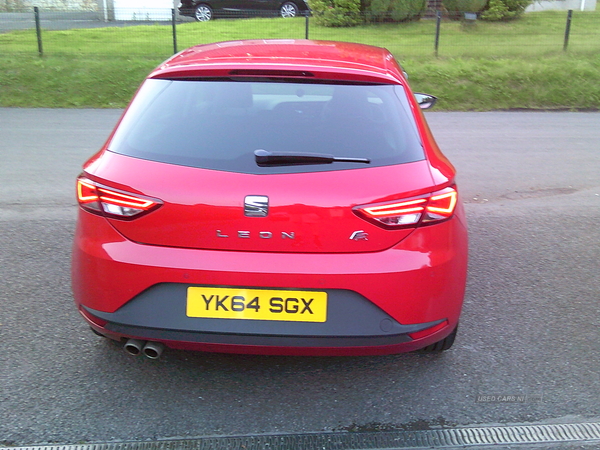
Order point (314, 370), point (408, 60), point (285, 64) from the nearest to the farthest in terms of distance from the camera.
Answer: point (285, 64)
point (314, 370)
point (408, 60)

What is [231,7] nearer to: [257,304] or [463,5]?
[463,5]

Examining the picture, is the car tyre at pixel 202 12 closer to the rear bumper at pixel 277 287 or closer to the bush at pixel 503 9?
the bush at pixel 503 9

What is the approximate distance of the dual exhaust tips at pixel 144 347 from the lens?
110 inches

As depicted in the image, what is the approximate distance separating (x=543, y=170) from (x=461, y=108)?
5.54 metres

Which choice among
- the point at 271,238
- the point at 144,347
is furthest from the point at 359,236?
the point at 144,347

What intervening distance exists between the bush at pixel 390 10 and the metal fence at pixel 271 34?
22 centimetres

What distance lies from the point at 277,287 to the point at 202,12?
22160 mm

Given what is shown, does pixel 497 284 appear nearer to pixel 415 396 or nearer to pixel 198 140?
pixel 415 396

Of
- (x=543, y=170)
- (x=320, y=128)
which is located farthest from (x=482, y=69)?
(x=320, y=128)

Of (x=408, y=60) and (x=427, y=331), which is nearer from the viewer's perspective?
(x=427, y=331)

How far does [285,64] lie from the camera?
3076 mm

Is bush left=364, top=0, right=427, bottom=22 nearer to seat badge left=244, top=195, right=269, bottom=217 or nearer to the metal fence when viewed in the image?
the metal fence

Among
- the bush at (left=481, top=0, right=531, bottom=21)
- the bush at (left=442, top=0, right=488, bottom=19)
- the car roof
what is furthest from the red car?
the bush at (left=481, top=0, right=531, bottom=21)

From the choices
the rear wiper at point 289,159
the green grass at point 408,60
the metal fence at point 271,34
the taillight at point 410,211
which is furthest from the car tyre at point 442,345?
the metal fence at point 271,34
